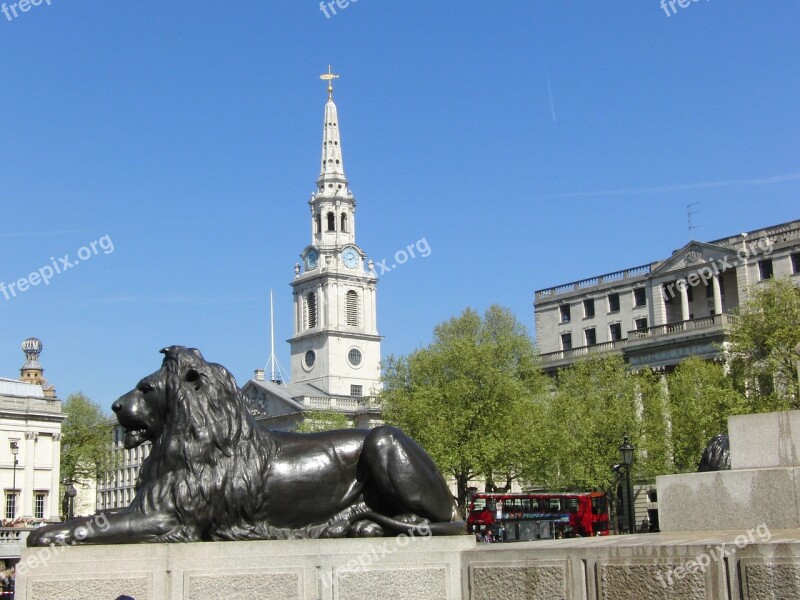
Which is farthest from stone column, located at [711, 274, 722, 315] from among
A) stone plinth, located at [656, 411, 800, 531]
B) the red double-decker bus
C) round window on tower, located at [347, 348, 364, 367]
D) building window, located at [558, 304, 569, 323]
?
stone plinth, located at [656, 411, 800, 531]

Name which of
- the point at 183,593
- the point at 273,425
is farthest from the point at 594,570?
the point at 273,425

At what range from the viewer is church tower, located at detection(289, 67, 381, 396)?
12088 cm

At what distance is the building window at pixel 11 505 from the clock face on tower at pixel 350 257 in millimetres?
49592

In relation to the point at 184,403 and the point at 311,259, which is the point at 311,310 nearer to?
the point at 311,259

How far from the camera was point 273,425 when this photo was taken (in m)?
108

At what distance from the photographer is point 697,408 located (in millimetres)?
52469

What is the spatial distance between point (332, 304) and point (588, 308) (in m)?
44.6

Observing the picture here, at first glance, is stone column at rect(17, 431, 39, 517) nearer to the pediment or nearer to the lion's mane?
the pediment

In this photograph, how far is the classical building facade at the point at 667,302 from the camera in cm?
6769

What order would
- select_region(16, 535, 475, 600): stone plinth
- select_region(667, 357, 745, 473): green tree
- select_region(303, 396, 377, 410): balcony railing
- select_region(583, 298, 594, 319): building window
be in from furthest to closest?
select_region(303, 396, 377, 410): balcony railing → select_region(583, 298, 594, 319): building window → select_region(667, 357, 745, 473): green tree → select_region(16, 535, 475, 600): stone plinth

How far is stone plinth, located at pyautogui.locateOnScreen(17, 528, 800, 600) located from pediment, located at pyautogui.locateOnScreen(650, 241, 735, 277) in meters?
63.8

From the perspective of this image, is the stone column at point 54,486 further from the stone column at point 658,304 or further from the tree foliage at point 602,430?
the stone column at point 658,304

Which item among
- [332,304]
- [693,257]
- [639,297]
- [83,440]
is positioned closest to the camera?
[693,257]

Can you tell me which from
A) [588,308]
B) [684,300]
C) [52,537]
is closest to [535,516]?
[684,300]
